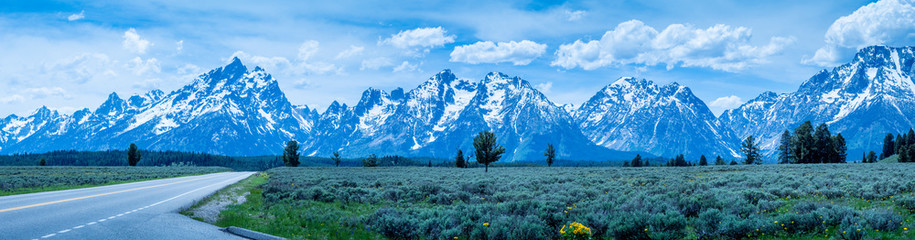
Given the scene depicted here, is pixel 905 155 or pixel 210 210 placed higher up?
pixel 905 155

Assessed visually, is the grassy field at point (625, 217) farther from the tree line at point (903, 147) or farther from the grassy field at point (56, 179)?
the tree line at point (903, 147)

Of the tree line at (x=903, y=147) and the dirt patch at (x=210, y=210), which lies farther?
the tree line at (x=903, y=147)

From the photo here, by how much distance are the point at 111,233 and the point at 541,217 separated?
11580 mm

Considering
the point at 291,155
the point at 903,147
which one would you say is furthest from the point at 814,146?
the point at 291,155

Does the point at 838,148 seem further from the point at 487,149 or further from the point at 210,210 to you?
the point at 210,210

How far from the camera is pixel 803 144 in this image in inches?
3733

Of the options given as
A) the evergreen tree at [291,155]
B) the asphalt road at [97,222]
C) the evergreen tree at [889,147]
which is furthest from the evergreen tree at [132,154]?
the evergreen tree at [889,147]

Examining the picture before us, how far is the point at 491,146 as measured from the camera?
77062 mm

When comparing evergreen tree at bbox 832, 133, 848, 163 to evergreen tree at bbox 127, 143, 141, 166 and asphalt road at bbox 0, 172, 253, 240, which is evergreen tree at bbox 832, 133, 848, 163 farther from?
evergreen tree at bbox 127, 143, 141, 166

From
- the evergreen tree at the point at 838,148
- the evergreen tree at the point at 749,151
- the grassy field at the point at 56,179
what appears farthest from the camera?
the evergreen tree at the point at 749,151

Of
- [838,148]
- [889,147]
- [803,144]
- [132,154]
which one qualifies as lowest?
[132,154]

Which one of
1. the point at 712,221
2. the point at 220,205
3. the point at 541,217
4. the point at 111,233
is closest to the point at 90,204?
the point at 220,205

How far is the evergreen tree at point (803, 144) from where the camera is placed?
94.1m

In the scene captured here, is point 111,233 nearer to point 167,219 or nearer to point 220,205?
point 167,219
